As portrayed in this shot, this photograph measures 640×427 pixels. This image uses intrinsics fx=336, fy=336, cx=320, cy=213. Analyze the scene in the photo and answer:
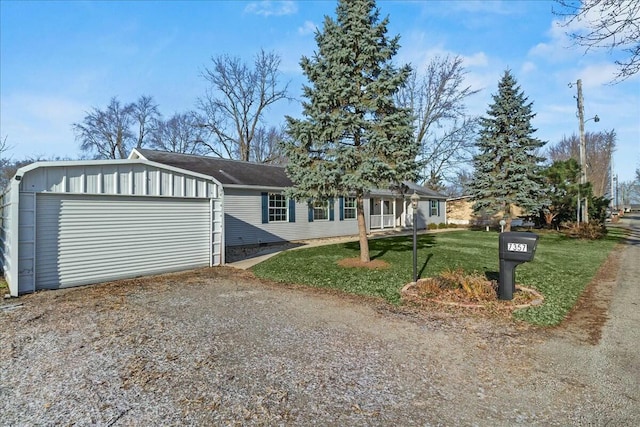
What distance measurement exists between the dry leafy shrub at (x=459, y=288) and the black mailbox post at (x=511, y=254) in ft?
0.80

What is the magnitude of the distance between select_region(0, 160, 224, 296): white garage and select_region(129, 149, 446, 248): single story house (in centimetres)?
256

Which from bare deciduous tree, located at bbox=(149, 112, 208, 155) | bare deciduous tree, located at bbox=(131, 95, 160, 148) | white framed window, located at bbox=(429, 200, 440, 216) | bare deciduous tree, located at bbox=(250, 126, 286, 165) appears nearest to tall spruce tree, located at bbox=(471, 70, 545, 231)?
white framed window, located at bbox=(429, 200, 440, 216)

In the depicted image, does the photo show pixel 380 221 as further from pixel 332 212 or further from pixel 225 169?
pixel 225 169

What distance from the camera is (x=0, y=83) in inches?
569

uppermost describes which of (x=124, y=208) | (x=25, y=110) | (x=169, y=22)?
(x=169, y=22)

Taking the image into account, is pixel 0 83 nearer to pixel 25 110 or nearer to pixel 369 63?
pixel 25 110

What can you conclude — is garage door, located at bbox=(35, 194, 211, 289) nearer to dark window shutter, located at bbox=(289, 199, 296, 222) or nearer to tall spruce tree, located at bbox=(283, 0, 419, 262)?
tall spruce tree, located at bbox=(283, 0, 419, 262)

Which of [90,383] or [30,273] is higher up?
[30,273]

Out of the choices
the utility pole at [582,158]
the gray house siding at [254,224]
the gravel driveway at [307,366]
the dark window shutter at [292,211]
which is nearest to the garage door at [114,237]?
the gravel driveway at [307,366]

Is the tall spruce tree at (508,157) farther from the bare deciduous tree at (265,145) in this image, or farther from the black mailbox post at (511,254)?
the bare deciduous tree at (265,145)

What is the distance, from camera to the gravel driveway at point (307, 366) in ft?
8.82

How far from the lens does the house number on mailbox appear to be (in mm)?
5634

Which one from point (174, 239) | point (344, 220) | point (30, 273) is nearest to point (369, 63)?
point (174, 239)

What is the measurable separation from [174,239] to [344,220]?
10.8 m
